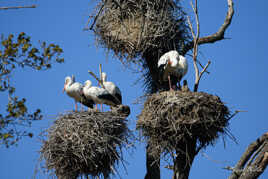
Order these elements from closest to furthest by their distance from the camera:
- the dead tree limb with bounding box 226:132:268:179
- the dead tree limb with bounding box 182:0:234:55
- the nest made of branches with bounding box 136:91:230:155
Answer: the dead tree limb with bounding box 226:132:268:179
the nest made of branches with bounding box 136:91:230:155
the dead tree limb with bounding box 182:0:234:55

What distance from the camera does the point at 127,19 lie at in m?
7.48

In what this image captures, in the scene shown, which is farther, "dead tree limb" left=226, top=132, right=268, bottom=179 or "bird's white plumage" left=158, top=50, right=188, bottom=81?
"bird's white plumage" left=158, top=50, right=188, bottom=81

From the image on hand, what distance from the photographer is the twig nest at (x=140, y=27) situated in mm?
7109

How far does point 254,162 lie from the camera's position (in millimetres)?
4820

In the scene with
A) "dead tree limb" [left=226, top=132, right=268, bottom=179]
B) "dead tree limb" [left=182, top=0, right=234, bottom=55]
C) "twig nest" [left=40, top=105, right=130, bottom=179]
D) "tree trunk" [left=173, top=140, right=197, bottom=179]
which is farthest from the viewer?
"dead tree limb" [left=182, top=0, right=234, bottom=55]

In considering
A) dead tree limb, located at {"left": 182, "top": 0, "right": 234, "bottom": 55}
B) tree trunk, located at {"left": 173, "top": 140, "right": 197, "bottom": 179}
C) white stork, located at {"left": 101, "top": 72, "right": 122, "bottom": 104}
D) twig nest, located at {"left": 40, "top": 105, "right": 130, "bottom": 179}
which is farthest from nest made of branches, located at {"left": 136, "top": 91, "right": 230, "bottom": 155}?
white stork, located at {"left": 101, "top": 72, "right": 122, "bottom": 104}

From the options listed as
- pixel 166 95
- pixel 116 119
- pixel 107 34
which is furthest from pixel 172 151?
pixel 107 34

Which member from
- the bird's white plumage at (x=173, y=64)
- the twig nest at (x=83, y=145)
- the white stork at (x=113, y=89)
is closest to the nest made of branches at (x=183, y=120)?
the twig nest at (x=83, y=145)

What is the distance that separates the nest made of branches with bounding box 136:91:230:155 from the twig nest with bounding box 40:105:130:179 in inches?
29.0

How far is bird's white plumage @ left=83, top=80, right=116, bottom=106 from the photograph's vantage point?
7.71m

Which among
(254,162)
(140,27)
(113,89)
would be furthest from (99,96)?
(254,162)

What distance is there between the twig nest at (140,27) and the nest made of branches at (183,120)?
134 centimetres

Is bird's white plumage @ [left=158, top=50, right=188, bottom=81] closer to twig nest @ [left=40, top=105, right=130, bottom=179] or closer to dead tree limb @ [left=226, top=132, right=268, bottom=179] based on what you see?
twig nest @ [left=40, top=105, right=130, bottom=179]

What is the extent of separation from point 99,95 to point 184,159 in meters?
2.26
